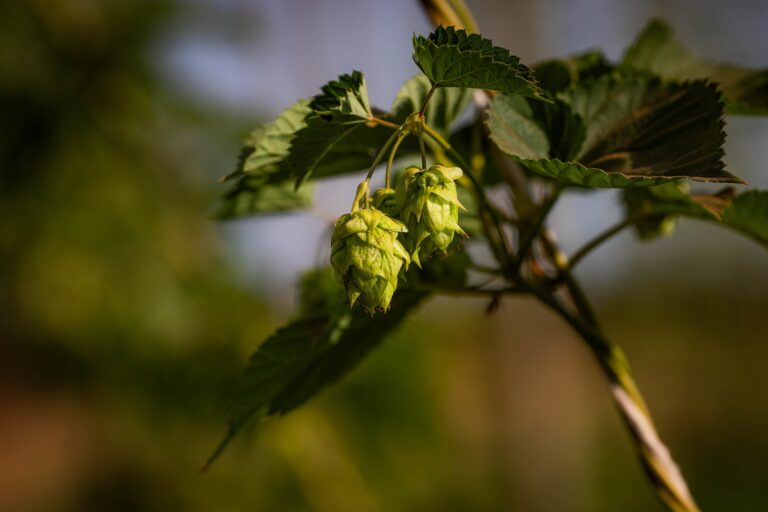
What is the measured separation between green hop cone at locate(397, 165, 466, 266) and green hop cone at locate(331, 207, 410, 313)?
1 cm

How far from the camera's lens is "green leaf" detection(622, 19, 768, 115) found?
0.71m

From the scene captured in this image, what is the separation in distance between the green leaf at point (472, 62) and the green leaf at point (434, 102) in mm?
92

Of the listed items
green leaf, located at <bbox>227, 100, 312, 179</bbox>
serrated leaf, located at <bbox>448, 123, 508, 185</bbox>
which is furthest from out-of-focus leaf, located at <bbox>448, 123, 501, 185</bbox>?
green leaf, located at <bbox>227, 100, 312, 179</bbox>

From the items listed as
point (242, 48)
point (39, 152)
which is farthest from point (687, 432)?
point (39, 152)

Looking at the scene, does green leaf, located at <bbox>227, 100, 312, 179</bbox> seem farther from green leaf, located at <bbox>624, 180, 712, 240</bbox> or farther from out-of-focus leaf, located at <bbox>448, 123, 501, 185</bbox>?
green leaf, located at <bbox>624, 180, 712, 240</bbox>

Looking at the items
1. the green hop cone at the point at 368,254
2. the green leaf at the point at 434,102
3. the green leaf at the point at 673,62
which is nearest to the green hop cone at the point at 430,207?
the green hop cone at the point at 368,254

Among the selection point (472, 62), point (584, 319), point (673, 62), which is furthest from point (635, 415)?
point (673, 62)

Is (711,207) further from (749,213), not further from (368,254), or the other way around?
(368,254)

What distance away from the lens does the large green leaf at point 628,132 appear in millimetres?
477

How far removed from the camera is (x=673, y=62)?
0.75m

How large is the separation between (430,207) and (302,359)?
0.25m

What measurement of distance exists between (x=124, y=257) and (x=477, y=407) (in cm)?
945

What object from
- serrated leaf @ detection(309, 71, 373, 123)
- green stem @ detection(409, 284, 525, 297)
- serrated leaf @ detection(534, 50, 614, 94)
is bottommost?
green stem @ detection(409, 284, 525, 297)

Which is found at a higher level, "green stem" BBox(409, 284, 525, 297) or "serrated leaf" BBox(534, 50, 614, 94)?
"serrated leaf" BBox(534, 50, 614, 94)
